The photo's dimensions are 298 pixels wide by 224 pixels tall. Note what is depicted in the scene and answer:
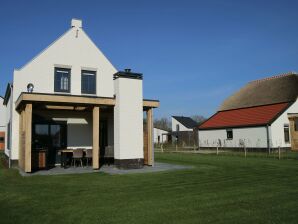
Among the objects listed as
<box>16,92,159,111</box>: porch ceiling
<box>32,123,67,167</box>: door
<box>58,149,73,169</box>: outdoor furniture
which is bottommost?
<box>58,149,73,169</box>: outdoor furniture

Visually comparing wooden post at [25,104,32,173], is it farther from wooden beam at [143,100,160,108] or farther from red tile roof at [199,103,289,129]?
red tile roof at [199,103,289,129]

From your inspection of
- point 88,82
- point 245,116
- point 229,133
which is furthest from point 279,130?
point 88,82

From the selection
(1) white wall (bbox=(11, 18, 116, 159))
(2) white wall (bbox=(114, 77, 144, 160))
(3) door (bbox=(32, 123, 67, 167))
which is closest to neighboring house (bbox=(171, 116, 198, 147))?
(1) white wall (bbox=(11, 18, 116, 159))

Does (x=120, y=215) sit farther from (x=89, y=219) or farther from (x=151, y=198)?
(x=151, y=198)

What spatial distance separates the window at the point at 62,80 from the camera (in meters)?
17.2

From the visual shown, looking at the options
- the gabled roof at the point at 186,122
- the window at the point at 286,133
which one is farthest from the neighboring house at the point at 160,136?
the window at the point at 286,133

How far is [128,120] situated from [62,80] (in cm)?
525

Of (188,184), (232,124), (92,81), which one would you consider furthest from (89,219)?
(232,124)

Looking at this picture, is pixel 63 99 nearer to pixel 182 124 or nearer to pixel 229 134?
pixel 229 134

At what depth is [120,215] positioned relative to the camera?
6.01 m

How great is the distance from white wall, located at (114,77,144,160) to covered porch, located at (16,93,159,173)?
0.57m

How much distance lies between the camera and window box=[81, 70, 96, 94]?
58.4ft

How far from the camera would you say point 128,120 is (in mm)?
14398

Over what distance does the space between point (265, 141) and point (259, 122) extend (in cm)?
182
